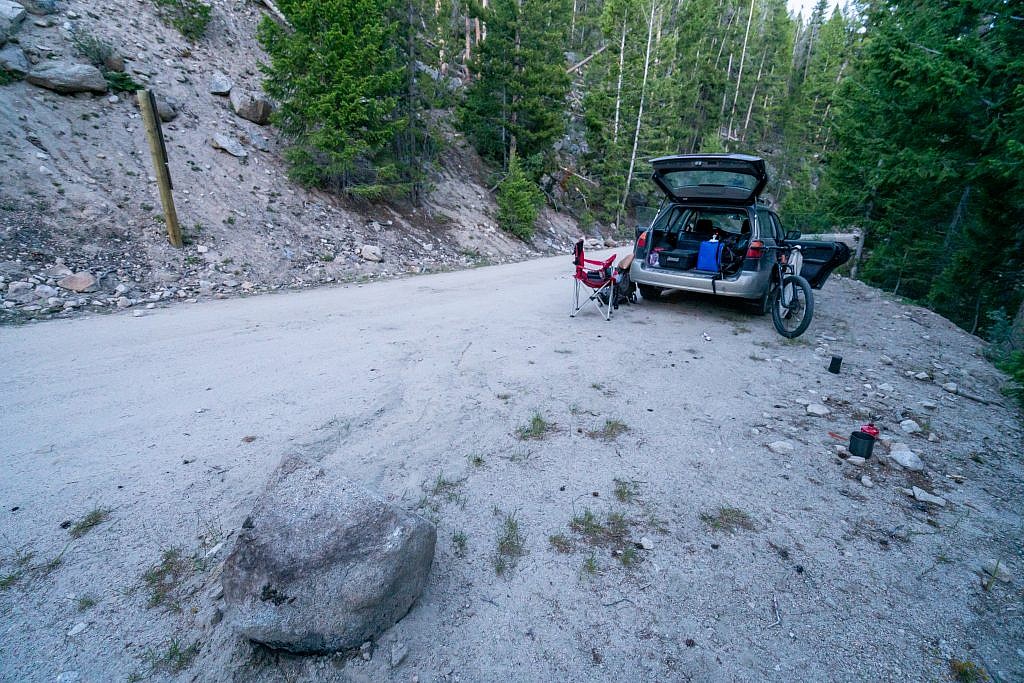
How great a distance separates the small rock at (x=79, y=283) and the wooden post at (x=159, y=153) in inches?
68.0

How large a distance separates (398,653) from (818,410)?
3965 millimetres

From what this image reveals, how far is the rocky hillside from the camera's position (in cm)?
750

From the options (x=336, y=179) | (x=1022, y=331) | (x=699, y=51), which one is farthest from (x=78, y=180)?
(x=699, y=51)

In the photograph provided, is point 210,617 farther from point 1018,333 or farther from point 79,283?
point 1018,333

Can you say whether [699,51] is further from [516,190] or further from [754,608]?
[754,608]

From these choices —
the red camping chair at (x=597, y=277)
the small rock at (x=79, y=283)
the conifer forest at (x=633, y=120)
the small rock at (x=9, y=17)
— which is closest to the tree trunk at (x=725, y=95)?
the conifer forest at (x=633, y=120)

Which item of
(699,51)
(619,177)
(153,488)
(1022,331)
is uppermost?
(699,51)

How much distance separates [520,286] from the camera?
31.7 feet

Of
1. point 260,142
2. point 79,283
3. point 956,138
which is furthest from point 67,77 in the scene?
point 956,138

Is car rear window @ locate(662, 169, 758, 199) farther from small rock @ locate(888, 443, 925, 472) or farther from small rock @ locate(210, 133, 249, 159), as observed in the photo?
small rock @ locate(210, 133, 249, 159)

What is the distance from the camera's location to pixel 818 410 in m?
4.00

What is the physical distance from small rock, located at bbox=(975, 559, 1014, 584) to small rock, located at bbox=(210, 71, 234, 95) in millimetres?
17418

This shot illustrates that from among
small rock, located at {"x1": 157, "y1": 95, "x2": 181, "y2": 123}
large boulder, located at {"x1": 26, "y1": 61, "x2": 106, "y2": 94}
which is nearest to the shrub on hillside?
small rock, located at {"x1": 157, "y1": 95, "x2": 181, "y2": 123}

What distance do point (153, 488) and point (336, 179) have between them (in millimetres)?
11926
